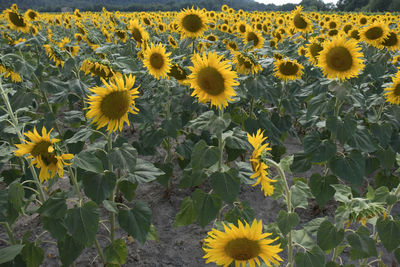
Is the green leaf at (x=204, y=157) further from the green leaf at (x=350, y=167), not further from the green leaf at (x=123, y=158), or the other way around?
the green leaf at (x=350, y=167)

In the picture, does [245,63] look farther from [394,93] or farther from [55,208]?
[55,208]

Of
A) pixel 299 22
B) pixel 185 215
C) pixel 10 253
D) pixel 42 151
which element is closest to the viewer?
pixel 42 151

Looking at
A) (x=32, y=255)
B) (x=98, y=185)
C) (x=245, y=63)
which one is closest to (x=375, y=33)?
(x=245, y=63)

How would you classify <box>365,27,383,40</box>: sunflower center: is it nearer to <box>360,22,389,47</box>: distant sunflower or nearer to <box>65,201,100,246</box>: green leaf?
<box>360,22,389,47</box>: distant sunflower

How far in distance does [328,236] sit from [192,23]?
9.93ft

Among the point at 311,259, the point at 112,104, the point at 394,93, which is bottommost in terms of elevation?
the point at 311,259

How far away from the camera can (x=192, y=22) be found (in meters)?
3.95

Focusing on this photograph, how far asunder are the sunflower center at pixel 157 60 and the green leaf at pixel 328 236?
193 centimetres

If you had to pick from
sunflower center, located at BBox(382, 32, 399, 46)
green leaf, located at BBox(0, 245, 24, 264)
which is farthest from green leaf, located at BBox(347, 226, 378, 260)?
sunflower center, located at BBox(382, 32, 399, 46)

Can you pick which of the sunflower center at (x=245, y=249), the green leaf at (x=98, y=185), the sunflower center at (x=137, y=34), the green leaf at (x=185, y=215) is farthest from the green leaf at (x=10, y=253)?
the sunflower center at (x=137, y=34)

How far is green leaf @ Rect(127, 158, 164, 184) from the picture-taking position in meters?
Answer: 2.13

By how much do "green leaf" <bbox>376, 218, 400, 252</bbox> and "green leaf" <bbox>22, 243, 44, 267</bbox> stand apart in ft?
7.27

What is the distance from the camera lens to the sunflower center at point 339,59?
2.67 meters

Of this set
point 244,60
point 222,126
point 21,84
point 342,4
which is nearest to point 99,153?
point 222,126
